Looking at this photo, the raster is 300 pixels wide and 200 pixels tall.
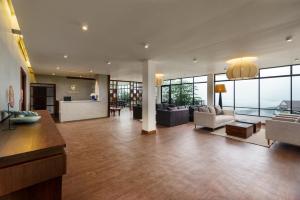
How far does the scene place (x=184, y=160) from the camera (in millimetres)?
3229

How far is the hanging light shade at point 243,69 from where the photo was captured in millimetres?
4438

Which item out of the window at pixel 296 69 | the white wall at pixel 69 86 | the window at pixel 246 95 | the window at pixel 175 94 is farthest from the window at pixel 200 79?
the white wall at pixel 69 86

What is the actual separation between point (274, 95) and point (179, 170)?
6.94 m

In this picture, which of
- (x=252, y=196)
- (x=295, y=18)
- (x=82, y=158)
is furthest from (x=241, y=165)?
(x=82, y=158)

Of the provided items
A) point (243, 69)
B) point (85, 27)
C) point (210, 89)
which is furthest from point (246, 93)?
point (85, 27)

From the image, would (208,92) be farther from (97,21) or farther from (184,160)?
(97,21)

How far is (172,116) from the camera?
21.7ft

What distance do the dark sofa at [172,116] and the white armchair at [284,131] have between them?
3.32 metres

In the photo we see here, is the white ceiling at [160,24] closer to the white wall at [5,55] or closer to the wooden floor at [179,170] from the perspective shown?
the white wall at [5,55]

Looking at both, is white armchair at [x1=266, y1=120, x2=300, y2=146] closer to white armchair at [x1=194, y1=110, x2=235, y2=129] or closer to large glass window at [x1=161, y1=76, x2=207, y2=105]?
white armchair at [x1=194, y1=110, x2=235, y2=129]

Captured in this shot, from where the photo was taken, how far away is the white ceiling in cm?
206

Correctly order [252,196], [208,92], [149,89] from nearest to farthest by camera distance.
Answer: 1. [252,196]
2. [149,89]
3. [208,92]

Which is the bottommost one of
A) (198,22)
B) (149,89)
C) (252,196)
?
(252,196)

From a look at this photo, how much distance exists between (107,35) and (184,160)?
303 centimetres
